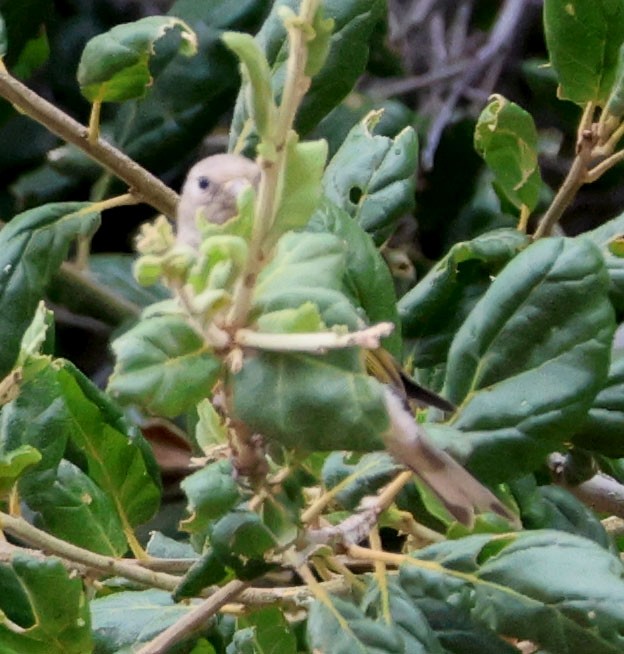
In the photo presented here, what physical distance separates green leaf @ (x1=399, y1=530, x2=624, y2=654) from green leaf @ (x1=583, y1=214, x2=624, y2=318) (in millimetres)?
157

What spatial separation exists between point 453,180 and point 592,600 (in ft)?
2.77

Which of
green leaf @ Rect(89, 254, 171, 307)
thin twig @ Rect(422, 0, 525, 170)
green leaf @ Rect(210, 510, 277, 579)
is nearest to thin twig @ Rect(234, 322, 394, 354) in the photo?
green leaf @ Rect(210, 510, 277, 579)

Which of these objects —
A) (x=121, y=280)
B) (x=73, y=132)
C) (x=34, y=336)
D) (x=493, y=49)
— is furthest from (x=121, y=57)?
(x=493, y=49)

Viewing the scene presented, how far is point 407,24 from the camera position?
1.49 m

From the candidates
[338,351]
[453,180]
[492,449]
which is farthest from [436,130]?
[338,351]

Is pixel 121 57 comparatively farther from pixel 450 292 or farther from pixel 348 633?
pixel 348 633

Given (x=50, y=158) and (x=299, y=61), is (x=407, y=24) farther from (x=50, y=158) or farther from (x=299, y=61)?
(x=299, y=61)

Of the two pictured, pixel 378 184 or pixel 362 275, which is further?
pixel 378 184

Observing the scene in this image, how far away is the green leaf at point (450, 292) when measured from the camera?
578 mm

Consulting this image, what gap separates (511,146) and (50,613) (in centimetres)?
41

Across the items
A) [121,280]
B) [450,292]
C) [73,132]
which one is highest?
[73,132]

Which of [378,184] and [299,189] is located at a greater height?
[299,189]

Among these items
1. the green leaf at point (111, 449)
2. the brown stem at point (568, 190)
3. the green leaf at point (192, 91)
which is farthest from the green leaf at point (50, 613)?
the green leaf at point (192, 91)

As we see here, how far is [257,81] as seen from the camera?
0.29m
